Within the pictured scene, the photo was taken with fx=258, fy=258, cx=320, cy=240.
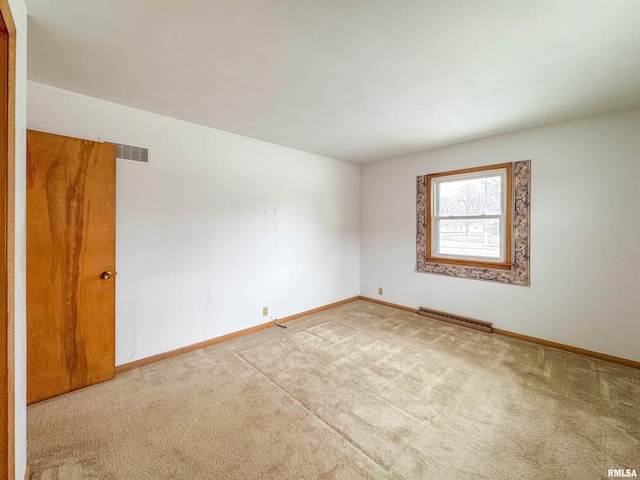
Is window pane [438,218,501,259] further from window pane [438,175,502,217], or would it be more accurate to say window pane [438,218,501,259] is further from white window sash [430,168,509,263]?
window pane [438,175,502,217]

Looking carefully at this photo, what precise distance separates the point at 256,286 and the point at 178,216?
1314mm

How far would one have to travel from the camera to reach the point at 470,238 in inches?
146

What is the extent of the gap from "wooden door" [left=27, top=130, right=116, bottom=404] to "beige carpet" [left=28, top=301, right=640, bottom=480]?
0.28m

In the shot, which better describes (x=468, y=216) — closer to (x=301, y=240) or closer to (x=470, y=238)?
(x=470, y=238)

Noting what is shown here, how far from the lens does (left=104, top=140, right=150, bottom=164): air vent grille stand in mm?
2457

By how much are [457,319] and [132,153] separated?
444cm

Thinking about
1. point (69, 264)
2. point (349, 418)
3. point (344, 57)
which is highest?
point (344, 57)

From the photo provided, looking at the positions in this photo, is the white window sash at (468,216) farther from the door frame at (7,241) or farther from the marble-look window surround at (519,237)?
the door frame at (7,241)

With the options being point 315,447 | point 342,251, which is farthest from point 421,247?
point 315,447

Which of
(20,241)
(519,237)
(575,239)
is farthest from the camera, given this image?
(519,237)

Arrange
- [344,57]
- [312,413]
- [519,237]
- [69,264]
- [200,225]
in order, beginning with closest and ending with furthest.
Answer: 1. [344,57]
2. [312,413]
3. [69,264]
4. [200,225]
5. [519,237]

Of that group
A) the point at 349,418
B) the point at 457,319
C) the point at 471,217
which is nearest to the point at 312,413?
the point at 349,418

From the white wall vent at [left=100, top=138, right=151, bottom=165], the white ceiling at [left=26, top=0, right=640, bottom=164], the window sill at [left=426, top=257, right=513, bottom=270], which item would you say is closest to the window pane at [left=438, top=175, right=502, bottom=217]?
the window sill at [left=426, top=257, right=513, bottom=270]

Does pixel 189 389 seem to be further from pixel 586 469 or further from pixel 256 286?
pixel 586 469
